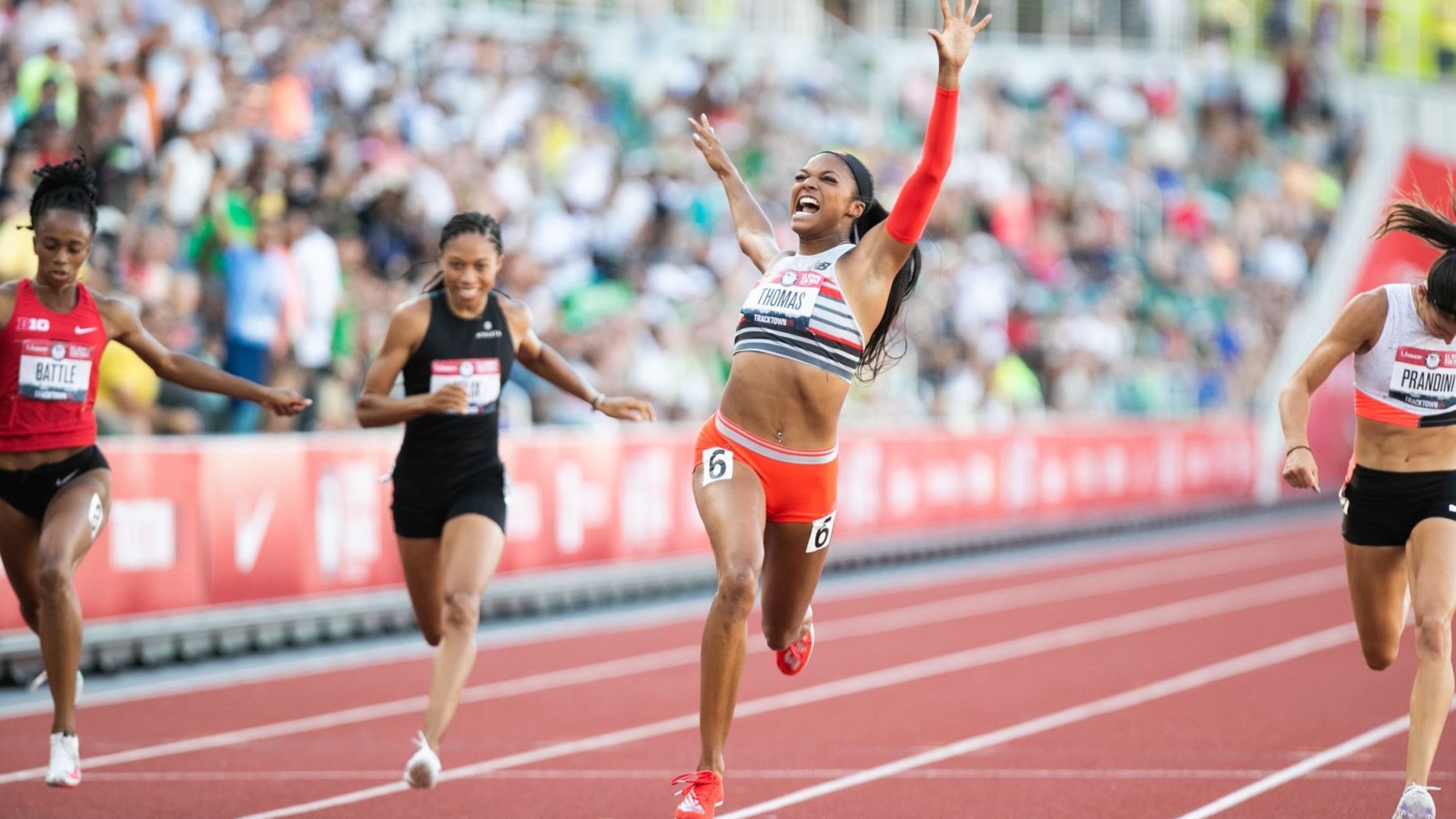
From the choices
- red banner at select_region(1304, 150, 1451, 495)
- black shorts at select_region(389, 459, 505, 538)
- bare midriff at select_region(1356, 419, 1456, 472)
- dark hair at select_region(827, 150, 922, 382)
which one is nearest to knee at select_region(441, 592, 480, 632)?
black shorts at select_region(389, 459, 505, 538)

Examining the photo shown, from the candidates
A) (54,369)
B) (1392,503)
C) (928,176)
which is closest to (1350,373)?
(1392,503)

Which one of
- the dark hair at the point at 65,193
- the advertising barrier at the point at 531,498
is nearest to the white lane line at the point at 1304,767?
Result: the dark hair at the point at 65,193

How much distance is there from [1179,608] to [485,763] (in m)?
9.14

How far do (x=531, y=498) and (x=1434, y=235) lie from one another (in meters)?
9.32

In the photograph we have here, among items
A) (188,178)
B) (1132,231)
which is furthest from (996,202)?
(188,178)

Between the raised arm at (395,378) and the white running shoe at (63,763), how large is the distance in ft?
5.83

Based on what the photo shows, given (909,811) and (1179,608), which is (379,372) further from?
(1179,608)

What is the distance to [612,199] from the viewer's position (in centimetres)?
2130

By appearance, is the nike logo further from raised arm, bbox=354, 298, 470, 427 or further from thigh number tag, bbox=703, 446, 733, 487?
thigh number tag, bbox=703, 446, 733, 487

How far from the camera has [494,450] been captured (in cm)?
857

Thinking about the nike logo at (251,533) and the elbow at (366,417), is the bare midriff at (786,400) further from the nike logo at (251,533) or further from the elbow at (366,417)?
the nike logo at (251,533)

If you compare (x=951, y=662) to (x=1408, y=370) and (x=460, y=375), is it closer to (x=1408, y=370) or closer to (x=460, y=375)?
(x=460, y=375)

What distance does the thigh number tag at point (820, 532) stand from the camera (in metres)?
7.17

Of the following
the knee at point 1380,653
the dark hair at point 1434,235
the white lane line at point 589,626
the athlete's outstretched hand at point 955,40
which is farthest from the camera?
the white lane line at point 589,626
